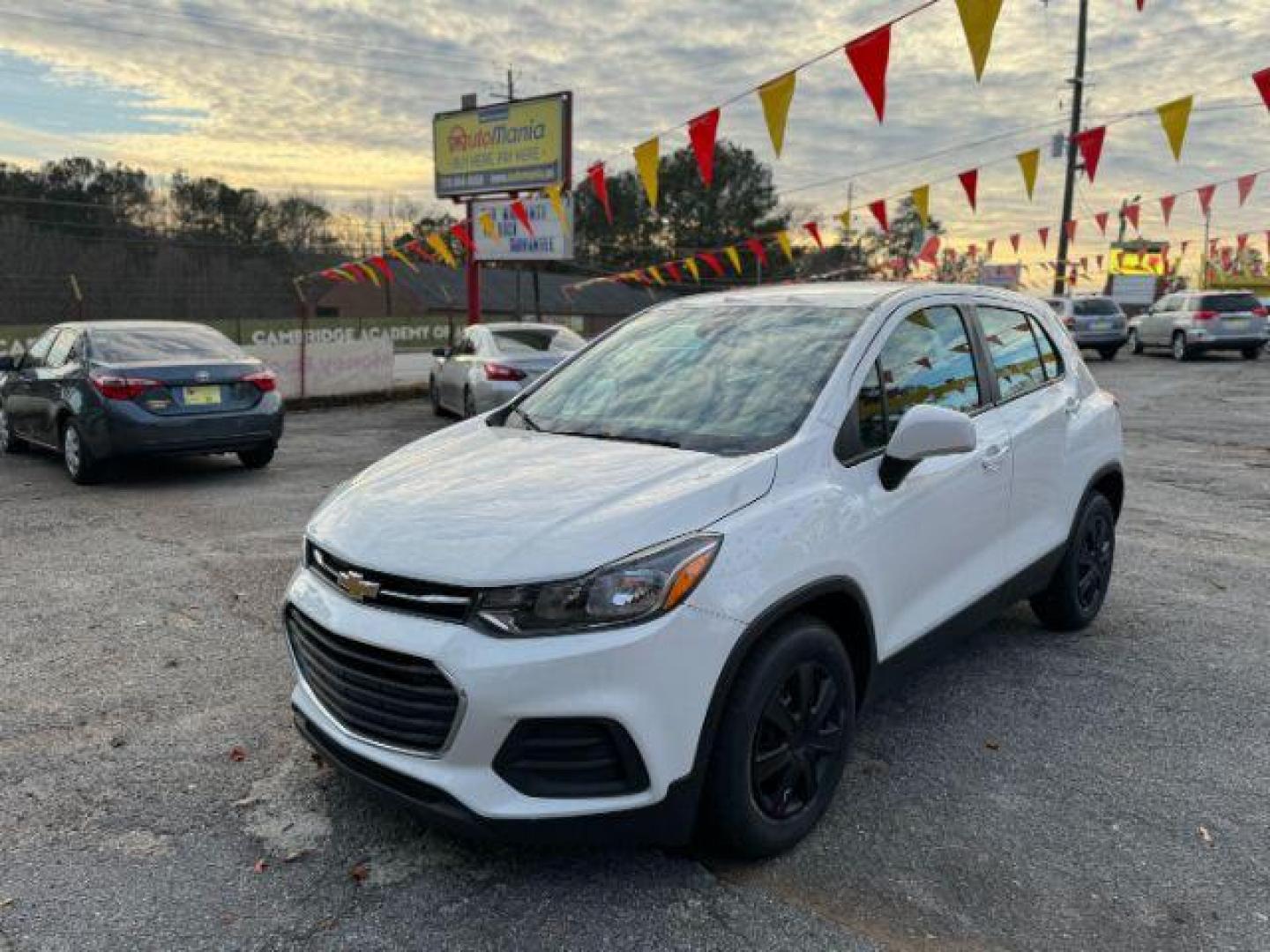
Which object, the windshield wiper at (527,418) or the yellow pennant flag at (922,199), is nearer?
the windshield wiper at (527,418)

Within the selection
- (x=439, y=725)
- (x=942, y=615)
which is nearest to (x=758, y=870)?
(x=439, y=725)

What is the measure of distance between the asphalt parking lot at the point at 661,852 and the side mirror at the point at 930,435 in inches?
45.1

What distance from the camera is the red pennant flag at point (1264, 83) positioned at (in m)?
8.38

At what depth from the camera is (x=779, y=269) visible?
6172cm

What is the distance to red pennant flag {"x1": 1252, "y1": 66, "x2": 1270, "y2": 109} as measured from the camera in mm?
8375

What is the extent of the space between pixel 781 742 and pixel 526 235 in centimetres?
2077

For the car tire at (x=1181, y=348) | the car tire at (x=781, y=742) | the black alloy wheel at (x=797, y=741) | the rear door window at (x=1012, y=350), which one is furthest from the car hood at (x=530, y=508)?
the car tire at (x=1181, y=348)

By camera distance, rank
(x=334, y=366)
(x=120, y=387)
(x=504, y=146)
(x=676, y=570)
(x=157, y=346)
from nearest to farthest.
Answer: (x=676, y=570) < (x=120, y=387) < (x=157, y=346) < (x=334, y=366) < (x=504, y=146)

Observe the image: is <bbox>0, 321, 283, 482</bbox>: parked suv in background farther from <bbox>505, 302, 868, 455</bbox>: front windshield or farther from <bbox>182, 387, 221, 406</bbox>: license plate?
<bbox>505, 302, 868, 455</bbox>: front windshield

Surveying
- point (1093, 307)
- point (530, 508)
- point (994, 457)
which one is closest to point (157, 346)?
point (530, 508)

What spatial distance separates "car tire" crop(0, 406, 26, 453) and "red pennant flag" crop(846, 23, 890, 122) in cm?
887

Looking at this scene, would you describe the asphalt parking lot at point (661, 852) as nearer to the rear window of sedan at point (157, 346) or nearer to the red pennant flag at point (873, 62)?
the rear window of sedan at point (157, 346)

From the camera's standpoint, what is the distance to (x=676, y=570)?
2.42m

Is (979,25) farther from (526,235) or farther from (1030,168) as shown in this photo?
(526,235)
